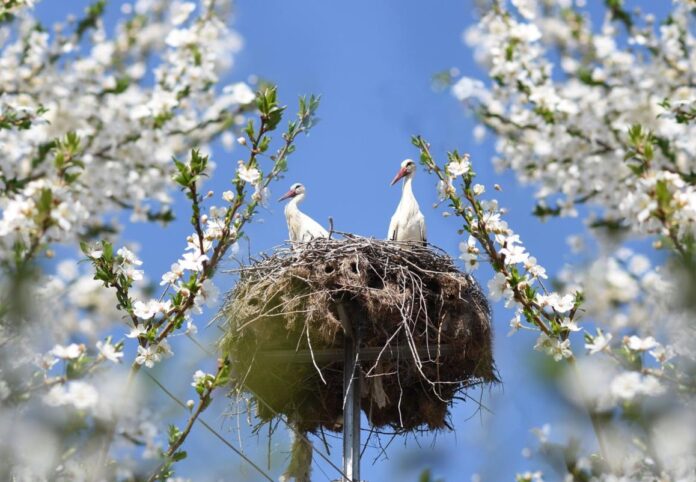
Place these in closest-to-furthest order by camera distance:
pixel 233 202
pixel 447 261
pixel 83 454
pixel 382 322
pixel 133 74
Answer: pixel 83 454 → pixel 133 74 → pixel 233 202 → pixel 382 322 → pixel 447 261

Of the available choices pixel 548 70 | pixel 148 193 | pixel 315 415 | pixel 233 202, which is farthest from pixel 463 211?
pixel 315 415

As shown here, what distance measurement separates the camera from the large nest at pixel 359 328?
5.07 m

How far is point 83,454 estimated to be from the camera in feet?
9.56

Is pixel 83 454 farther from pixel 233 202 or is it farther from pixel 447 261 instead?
pixel 447 261

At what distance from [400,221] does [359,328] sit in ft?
4.92

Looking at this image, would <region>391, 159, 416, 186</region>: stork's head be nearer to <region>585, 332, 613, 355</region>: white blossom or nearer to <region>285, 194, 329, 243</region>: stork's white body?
<region>285, 194, 329, 243</region>: stork's white body

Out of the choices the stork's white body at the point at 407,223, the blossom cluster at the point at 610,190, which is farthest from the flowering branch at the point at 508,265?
the stork's white body at the point at 407,223

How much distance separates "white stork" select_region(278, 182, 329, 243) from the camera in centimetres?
649

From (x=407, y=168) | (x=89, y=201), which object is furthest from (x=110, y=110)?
(x=407, y=168)

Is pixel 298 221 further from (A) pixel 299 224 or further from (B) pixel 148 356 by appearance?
(B) pixel 148 356

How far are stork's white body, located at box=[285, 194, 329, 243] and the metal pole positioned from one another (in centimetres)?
131

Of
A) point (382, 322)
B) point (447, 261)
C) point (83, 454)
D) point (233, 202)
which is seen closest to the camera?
point (83, 454)

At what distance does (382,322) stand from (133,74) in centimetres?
199

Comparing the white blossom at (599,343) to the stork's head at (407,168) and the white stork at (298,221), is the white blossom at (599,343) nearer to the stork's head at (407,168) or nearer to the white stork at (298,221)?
the white stork at (298,221)
